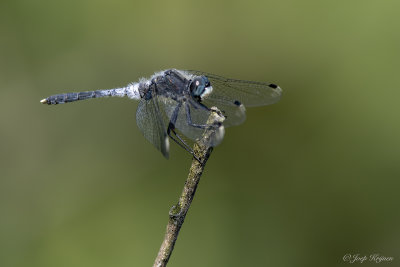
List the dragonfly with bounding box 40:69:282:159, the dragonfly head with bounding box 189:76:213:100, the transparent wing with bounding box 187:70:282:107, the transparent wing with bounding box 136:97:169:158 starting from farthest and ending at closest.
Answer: the transparent wing with bounding box 187:70:282:107 < the dragonfly head with bounding box 189:76:213:100 < the dragonfly with bounding box 40:69:282:159 < the transparent wing with bounding box 136:97:169:158

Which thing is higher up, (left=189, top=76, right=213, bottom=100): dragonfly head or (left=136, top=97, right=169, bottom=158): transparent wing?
(left=189, top=76, right=213, bottom=100): dragonfly head

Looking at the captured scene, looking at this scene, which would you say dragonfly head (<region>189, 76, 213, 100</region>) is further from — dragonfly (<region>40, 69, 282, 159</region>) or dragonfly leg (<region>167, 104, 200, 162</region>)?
dragonfly leg (<region>167, 104, 200, 162</region>)

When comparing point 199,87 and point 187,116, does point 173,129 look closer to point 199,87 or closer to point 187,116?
point 187,116

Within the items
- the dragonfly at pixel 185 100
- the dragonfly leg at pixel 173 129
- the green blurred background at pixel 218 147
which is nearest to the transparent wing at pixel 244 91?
the dragonfly at pixel 185 100

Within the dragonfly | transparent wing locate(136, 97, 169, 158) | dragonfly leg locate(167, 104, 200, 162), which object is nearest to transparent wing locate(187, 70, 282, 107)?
the dragonfly

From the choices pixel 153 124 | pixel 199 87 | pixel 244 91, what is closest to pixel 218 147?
pixel 244 91

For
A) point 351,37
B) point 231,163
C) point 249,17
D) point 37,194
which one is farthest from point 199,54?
point 37,194
